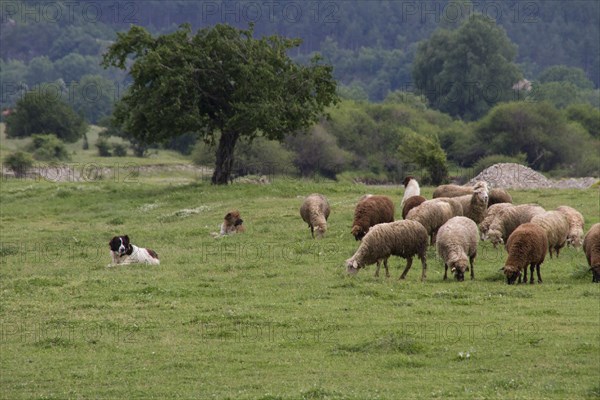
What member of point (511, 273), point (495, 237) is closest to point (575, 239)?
point (495, 237)

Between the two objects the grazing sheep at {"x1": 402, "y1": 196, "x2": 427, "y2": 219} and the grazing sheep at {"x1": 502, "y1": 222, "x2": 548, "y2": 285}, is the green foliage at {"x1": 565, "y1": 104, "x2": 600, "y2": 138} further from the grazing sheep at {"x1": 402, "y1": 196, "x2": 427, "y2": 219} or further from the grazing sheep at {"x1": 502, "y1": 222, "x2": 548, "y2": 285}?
the grazing sheep at {"x1": 502, "y1": 222, "x2": 548, "y2": 285}

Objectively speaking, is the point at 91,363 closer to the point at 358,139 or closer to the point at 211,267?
the point at 211,267

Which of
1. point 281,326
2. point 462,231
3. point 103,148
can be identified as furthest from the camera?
point 103,148

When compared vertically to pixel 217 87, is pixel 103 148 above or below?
below

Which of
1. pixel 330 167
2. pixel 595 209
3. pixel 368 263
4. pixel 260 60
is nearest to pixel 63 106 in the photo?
pixel 330 167

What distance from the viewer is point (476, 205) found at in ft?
97.9

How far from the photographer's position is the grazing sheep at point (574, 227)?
27484 mm

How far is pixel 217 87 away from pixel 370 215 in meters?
20.6

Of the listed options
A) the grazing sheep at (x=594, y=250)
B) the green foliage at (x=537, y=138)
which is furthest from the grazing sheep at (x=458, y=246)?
the green foliage at (x=537, y=138)

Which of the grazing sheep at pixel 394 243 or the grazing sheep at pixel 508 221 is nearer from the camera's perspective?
the grazing sheep at pixel 394 243

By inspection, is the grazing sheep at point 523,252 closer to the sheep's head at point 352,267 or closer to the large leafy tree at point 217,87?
the sheep's head at point 352,267

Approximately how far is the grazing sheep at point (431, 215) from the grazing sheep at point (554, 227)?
258 cm

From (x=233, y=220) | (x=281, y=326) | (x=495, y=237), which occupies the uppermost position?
(x=495, y=237)

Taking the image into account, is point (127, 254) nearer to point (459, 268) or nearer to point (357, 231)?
point (357, 231)
